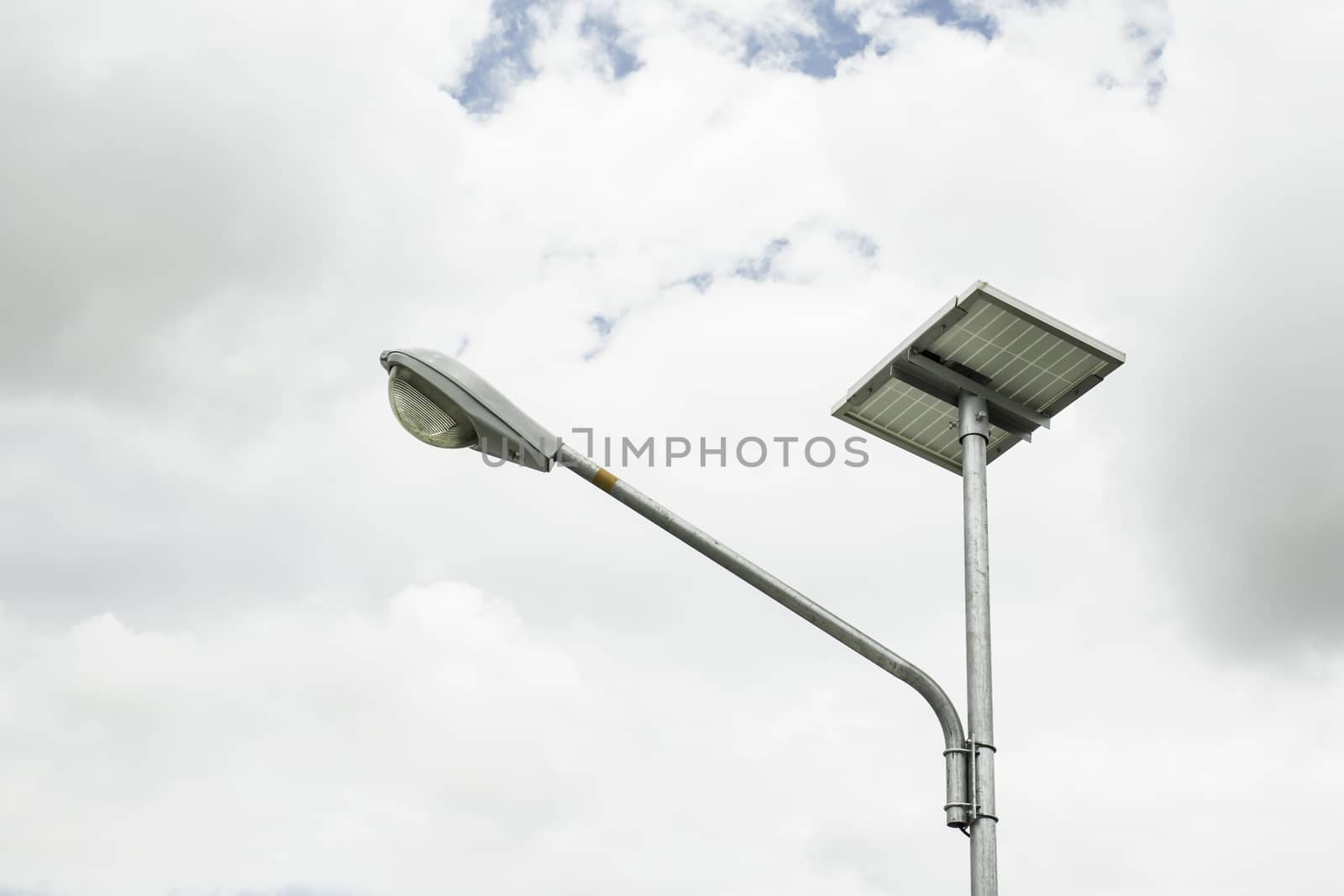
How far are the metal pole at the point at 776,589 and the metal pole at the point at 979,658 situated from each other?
86mm

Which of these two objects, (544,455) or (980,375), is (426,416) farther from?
(980,375)

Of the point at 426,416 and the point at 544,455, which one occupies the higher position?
the point at 426,416

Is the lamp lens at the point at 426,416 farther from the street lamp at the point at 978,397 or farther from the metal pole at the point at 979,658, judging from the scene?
the metal pole at the point at 979,658

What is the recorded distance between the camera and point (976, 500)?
8094mm

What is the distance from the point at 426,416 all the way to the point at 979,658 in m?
3.15

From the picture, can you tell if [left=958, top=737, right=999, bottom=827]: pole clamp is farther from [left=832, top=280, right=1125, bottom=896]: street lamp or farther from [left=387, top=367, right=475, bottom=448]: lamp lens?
[left=387, top=367, right=475, bottom=448]: lamp lens

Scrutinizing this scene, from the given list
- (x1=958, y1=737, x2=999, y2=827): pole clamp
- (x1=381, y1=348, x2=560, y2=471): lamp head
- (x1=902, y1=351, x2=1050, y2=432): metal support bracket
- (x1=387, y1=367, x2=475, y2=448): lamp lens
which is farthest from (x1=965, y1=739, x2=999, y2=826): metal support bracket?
(x1=387, y1=367, x2=475, y2=448): lamp lens

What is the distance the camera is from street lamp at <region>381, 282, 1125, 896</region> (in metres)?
7.21

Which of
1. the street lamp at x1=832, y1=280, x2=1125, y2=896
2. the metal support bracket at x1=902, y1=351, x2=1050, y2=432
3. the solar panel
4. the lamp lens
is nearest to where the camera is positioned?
the lamp lens

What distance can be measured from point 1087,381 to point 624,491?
3.00 metres

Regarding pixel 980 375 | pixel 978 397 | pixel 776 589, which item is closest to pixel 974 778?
pixel 776 589

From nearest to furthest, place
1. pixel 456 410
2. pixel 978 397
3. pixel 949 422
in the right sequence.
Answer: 1. pixel 456 410
2. pixel 978 397
3. pixel 949 422

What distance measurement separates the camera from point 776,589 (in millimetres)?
7277

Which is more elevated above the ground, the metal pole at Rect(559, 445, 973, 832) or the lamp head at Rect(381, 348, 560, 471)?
the lamp head at Rect(381, 348, 560, 471)
